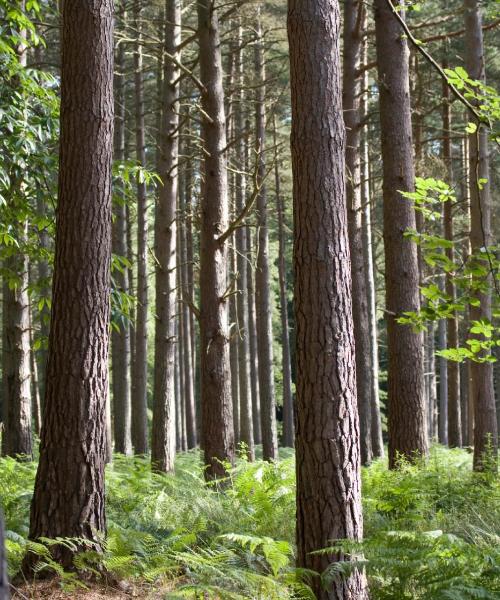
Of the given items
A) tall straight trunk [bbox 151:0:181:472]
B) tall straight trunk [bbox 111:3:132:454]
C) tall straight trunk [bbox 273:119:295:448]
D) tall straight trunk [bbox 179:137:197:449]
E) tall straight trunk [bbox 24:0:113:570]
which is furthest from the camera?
tall straight trunk [bbox 179:137:197:449]

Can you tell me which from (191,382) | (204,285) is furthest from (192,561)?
(191,382)

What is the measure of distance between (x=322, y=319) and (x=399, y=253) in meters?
4.90

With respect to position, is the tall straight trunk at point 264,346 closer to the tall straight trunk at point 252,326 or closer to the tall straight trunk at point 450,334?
the tall straight trunk at point 252,326

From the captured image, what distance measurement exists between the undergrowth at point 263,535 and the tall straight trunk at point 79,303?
0.94ft

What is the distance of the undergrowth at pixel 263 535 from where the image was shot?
4.82 m

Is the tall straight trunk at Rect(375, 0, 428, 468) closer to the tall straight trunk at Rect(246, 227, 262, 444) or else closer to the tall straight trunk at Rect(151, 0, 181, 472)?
the tall straight trunk at Rect(151, 0, 181, 472)

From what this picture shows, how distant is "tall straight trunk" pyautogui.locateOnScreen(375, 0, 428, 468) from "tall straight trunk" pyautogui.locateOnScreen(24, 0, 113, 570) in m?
4.98

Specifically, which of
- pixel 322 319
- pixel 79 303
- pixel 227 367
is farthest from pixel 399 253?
pixel 79 303

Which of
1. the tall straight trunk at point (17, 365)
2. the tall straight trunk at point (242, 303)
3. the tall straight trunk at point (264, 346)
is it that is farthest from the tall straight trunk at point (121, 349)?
the tall straight trunk at point (17, 365)

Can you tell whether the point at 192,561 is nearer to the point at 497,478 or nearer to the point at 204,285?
the point at 204,285

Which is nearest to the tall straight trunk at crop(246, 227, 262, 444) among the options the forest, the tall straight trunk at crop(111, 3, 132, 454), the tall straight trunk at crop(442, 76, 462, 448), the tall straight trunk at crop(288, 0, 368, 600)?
the tall straight trunk at crop(111, 3, 132, 454)

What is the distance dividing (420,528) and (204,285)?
4.36 m

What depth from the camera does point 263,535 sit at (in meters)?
7.05

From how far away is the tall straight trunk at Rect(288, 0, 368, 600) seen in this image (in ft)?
16.5
